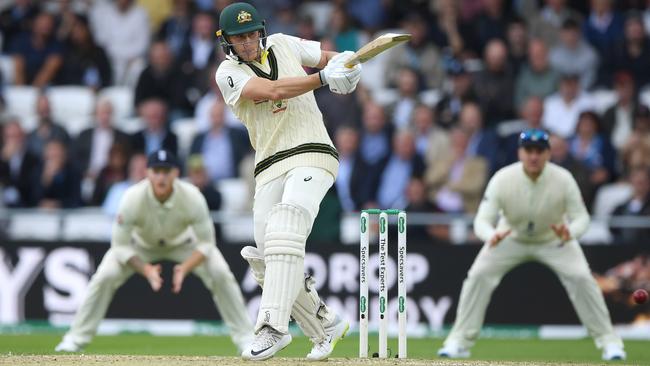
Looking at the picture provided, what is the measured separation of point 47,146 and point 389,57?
3.98 m

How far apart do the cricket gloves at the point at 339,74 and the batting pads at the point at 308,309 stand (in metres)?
1.20

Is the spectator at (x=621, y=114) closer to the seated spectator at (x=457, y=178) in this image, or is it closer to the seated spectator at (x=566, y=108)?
the seated spectator at (x=566, y=108)

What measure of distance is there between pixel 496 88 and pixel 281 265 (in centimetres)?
750

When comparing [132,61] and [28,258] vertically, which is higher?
[132,61]

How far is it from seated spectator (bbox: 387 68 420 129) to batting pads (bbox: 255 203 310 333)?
23.3ft

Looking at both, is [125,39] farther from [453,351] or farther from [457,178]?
[453,351]

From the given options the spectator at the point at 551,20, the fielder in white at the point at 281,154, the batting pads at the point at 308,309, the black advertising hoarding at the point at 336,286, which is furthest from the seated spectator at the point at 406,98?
the batting pads at the point at 308,309

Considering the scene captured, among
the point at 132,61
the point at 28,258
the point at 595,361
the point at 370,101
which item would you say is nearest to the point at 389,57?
the point at 370,101

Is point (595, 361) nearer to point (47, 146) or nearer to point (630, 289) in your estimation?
point (630, 289)

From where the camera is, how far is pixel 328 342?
8594mm

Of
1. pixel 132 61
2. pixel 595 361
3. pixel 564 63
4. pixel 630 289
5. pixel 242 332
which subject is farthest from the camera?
pixel 132 61

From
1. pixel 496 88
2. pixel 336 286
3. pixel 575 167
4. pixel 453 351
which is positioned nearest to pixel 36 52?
pixel 336 286

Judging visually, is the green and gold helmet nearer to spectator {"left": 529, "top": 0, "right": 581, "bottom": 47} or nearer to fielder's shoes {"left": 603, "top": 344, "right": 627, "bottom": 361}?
fielder's shoes {"left": 603, "top": 344, "right": 627, "bottom": 361}

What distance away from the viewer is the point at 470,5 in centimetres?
1605
